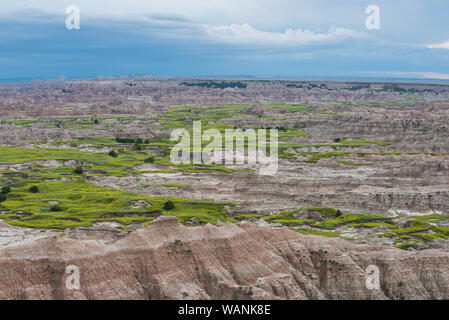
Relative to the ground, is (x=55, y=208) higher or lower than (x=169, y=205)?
lower

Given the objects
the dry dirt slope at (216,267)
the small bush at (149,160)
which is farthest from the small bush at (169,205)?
the small bush at (149,160)

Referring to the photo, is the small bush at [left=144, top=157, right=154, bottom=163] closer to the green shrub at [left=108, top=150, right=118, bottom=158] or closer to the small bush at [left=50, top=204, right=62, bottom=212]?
the green shrub at [left=108, top=150, right=118, bottom=158]

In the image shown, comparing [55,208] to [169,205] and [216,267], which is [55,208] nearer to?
[169,205]

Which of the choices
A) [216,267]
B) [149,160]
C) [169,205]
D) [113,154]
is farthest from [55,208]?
[113,154]

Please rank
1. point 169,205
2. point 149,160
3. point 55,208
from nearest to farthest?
point 55,208, point 169,205, point 149,160

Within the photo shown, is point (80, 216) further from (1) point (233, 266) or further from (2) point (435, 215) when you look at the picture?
(2) point (435, 215)

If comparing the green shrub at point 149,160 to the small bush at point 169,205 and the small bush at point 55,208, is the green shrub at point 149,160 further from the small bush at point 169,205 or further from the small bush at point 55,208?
the small bush at point 55,208

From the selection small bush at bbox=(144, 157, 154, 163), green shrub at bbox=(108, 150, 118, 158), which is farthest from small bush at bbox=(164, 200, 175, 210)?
green shrub at bbox=(108, 150, 118, 158)

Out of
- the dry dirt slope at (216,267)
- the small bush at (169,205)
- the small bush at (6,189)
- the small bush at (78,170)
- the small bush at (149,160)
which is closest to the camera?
the dry dirt slope at (216,267)

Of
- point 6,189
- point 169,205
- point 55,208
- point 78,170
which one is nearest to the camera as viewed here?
point 55,208
